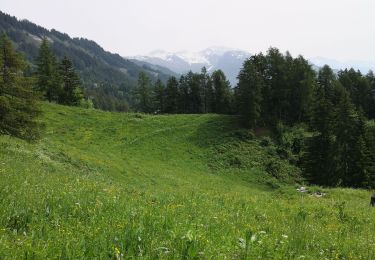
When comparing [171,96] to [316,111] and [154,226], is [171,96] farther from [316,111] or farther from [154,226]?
[154,226]

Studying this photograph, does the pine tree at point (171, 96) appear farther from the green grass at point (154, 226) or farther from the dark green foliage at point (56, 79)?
the green grass at point (154, 226)

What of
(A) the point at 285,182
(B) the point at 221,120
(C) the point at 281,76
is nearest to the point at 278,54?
(C) the point at 281,76

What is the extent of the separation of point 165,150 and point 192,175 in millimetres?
10905

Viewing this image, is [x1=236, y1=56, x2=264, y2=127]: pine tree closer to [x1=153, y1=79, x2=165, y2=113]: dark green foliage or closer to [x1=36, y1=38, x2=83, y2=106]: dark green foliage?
[x1=36, y1=38, x2=83, y2=106]: dark green foliage

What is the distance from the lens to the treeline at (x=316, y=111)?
55.9 m

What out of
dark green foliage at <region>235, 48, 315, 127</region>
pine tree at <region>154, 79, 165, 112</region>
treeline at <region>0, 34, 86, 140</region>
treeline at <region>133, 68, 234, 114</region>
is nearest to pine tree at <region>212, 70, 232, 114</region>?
treeline at <region>133, 68, 234, 114</region>

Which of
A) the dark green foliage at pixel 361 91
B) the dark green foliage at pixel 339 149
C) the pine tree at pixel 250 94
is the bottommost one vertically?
the dark green foliage at pixel 339 149

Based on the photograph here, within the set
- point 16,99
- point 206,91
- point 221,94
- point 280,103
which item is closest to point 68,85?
point 221,94

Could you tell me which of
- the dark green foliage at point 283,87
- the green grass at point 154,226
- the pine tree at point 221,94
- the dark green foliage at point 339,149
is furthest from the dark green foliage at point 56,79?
the green grass at point 154,226

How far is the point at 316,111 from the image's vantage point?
212ft

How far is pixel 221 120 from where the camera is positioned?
74.3 meters

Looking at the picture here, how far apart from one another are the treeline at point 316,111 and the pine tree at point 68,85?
3825 cm

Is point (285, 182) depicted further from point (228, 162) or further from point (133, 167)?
point (133, 167)

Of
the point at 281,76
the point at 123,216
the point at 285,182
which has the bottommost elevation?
the point at 285,182
